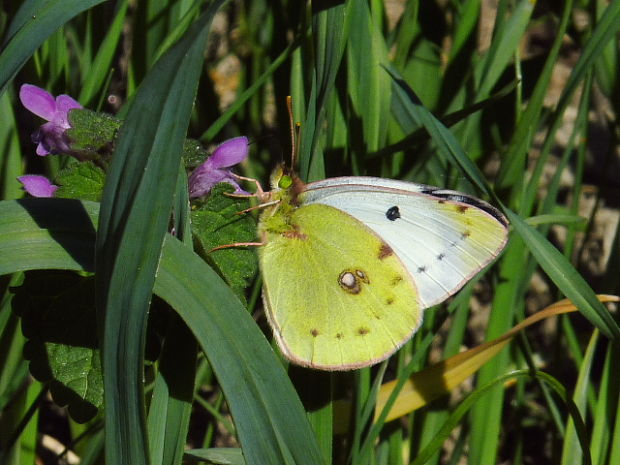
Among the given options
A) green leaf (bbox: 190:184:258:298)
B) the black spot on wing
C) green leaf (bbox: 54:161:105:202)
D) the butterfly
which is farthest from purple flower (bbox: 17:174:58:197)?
the black spot on wing

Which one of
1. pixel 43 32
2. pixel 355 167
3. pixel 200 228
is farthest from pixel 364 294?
pixel 43 32

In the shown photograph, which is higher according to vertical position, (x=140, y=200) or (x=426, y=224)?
(x=426, y=224)

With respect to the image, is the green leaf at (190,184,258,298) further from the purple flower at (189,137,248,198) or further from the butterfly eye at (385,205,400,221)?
the butterfly eye at (385,205,400,221)

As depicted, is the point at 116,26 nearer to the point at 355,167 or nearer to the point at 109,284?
the point at 355,167

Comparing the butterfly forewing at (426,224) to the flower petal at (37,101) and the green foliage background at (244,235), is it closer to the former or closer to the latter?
the green foliage background at (244,235)

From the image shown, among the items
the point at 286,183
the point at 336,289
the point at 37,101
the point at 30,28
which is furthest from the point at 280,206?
the point at 30,28

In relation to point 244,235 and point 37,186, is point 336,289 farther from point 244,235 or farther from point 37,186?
point 37,186

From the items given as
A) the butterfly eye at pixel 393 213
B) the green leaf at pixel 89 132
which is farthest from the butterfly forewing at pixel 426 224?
the green leaf at pixel 89 132
